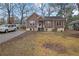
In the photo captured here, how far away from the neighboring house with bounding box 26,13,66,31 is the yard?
55 millimetres

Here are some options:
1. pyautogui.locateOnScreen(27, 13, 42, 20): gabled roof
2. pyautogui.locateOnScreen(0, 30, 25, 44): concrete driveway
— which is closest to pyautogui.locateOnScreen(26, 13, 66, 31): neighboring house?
pyautogui.locateOnScreen(27, 13, 42, 20): gabled roof

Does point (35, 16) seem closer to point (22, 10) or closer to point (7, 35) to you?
point (22, 10)

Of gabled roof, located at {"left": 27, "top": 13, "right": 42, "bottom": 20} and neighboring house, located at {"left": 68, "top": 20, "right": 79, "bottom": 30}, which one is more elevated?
gabled roof, located at {"left": 27, "top": 13, "right": 42, "bottom": 20}

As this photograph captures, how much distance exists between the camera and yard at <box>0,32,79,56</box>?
322 cm

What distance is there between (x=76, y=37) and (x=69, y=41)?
3.0 inches

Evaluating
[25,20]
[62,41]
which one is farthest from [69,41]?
[25,20]

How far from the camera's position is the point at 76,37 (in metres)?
3.23

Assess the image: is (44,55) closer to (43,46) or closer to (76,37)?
(43,46)

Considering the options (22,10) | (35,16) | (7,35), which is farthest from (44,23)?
(7,35)

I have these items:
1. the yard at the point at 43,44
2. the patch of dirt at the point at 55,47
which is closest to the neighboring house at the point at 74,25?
the yard at the point at 43,44

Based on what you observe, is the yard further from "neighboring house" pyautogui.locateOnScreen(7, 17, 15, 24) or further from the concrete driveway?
"neighboring house" pyautogui.locateOnScreen(7, 17, 15, 24)

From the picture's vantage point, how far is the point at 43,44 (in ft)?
10.6

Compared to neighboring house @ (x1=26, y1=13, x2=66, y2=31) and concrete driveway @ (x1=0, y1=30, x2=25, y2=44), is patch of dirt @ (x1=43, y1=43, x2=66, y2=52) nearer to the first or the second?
neighboring house @ (x1=26, y1=13, x2=66, y2=31)

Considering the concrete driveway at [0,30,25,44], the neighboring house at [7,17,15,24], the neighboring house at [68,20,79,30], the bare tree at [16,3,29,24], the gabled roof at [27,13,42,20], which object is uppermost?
the bare tree at [16,3,29,24]
